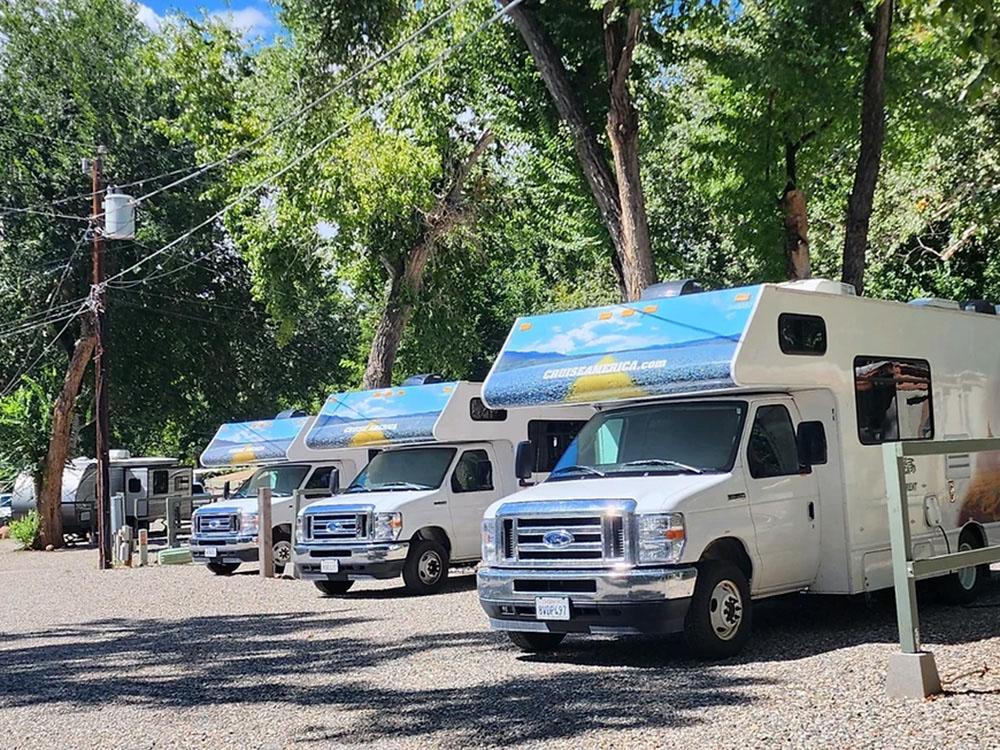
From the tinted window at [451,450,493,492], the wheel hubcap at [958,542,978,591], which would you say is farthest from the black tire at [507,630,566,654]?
the tinted window at [451,450,493,492]

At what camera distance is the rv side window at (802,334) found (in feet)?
33.9

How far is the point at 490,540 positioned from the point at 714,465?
6.25 ft

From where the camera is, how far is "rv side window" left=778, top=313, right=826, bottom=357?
1032 centimetres

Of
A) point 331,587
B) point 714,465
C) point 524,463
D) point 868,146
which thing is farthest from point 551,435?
point 714,465

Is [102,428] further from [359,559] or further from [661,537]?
[661,537]

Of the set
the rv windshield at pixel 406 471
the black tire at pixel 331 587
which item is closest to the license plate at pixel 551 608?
the rv windshield at pixel 406 471

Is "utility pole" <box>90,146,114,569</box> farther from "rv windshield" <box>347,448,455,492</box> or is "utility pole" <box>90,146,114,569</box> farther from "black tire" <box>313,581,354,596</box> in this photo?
"rv windshield" <box>347,448,455,492</box>

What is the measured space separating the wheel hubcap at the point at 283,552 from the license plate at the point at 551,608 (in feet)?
36.1

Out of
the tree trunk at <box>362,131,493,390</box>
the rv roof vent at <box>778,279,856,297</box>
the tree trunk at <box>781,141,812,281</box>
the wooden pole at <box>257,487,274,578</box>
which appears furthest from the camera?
the tree trunk at <box>362,131,493,390</box>

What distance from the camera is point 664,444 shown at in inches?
414

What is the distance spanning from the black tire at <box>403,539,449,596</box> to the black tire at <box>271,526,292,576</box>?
169 inches

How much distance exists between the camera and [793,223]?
20984 millimetres

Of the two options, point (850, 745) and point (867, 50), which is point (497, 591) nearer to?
point (850, 745)

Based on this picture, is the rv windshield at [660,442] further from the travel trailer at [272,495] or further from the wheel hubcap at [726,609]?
the travel trailer at [272,495]
